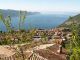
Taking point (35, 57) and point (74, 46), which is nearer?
point (74, 46)

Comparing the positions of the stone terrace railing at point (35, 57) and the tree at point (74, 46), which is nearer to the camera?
the tree at point (74, 46)

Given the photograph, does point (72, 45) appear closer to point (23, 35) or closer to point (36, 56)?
point (23, 35)

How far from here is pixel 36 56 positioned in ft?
72.3

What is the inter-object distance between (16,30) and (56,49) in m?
24.0

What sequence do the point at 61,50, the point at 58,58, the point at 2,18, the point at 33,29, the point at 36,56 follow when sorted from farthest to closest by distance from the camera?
the point at 61,50
the point at 58,58
the point at 36,56
the point at 33,29
the point at 2,18

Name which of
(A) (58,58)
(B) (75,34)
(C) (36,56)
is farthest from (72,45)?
(A) (58,58)

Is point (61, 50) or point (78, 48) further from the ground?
point (78, 48)

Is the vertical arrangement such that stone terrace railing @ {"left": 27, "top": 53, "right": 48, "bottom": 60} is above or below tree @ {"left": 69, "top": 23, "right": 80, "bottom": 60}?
below

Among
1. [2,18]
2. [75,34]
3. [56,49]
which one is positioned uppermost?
[2,18]

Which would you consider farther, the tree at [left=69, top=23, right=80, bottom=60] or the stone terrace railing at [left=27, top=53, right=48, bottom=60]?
the stone terrace railing at [left=27, top=53, right=48, bottom=60]

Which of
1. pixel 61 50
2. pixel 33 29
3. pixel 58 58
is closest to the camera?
pixel 33 29

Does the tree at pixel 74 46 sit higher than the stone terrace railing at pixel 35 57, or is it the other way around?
the tree at pixel 74 46

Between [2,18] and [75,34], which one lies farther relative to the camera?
[75,34]

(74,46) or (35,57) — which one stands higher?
(74,46)
